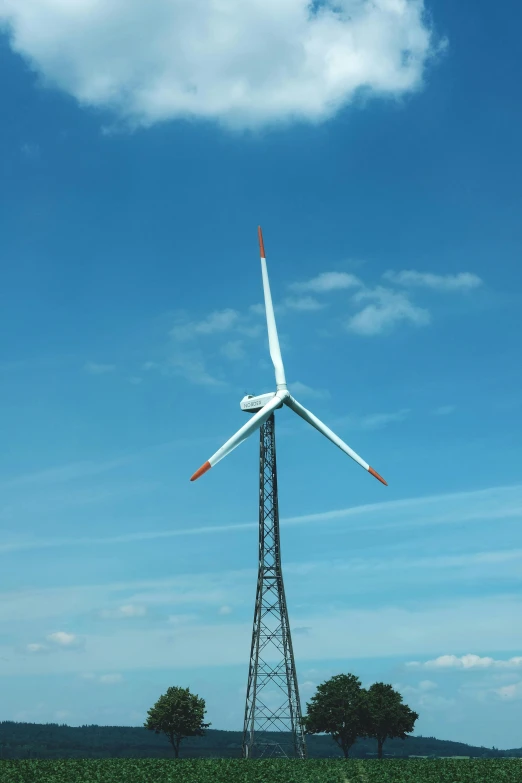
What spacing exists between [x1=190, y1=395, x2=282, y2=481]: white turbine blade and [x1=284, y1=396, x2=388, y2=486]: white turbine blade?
231 centimetres

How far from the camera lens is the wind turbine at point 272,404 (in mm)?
90062

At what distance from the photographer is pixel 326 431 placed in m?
96.5

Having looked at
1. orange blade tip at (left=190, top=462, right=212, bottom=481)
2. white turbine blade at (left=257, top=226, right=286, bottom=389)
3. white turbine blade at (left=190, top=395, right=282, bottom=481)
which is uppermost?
white turbine blade at (left=257, top=226, right=286, bottom=389)

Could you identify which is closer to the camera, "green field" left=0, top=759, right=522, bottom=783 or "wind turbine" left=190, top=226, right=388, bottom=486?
"green field" left=0, top=759, right=522, bottom=783

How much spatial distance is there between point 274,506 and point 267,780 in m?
30.1

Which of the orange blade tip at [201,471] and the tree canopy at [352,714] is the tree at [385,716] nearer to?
the tree canopy at [352,714]

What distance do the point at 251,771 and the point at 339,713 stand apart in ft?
160

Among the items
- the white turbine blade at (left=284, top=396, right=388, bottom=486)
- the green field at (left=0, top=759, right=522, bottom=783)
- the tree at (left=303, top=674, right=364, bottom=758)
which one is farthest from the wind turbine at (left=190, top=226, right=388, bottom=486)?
the tree at (left=303, top=674, right=364, bottom=758)

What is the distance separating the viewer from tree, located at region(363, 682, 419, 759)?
122000 mm

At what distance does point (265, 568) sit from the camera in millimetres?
92500

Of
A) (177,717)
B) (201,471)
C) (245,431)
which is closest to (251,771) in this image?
(201,471)

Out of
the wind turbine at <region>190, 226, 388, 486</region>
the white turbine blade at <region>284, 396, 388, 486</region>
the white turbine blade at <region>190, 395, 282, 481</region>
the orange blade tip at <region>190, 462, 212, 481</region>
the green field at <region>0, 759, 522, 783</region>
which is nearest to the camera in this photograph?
the green field at <region>0, 759, 522, 783</region>

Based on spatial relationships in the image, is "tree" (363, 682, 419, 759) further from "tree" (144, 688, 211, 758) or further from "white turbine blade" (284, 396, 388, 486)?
"white turbine blade" (284, 396, 388, 486)

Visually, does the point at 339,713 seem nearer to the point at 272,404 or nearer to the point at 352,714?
the point at 352,714
